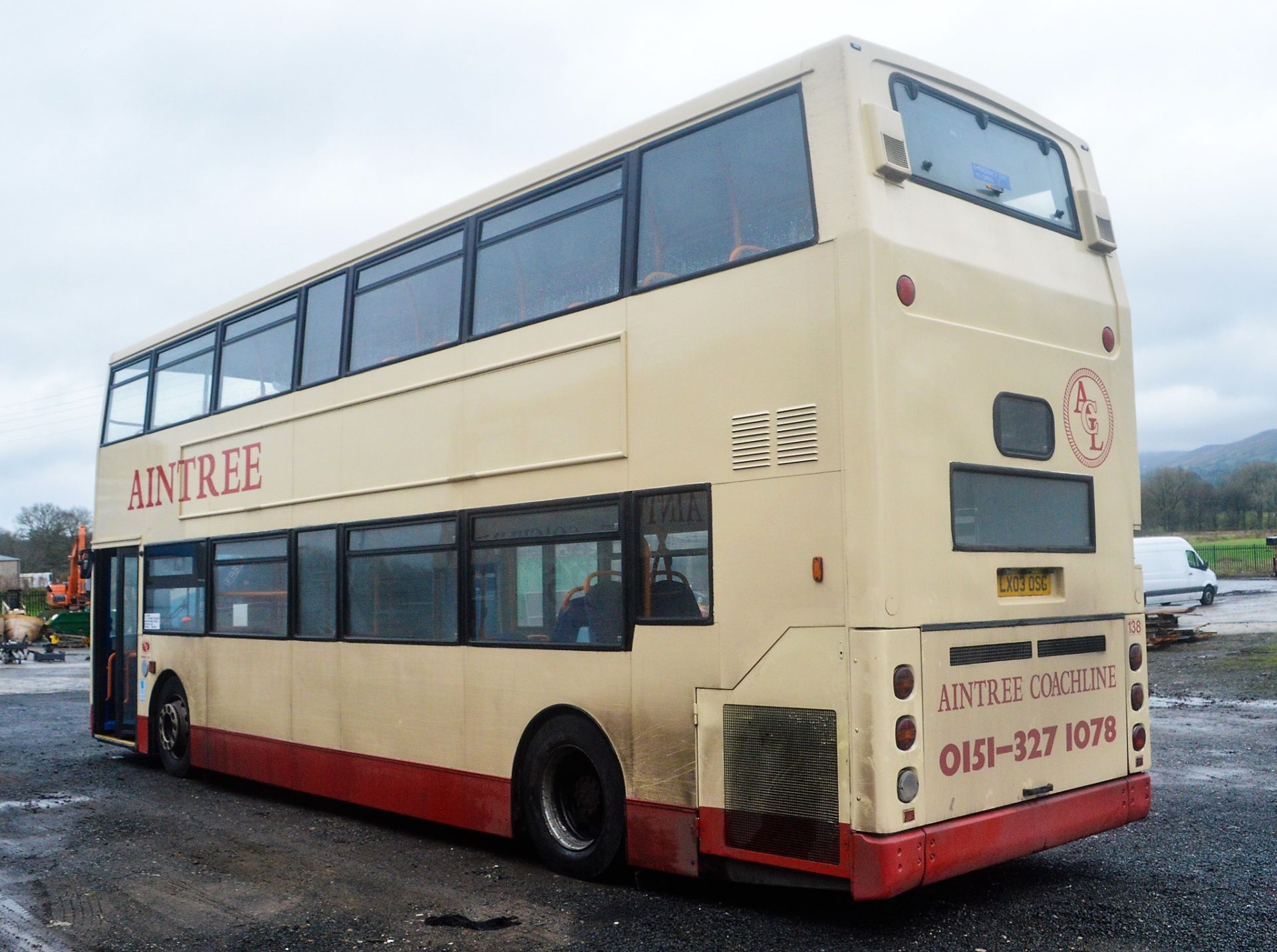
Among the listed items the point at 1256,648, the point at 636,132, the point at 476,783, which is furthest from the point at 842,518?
the point at 1256,648

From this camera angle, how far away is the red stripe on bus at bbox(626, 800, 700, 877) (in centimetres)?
639

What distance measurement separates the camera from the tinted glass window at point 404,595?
849 centimetres

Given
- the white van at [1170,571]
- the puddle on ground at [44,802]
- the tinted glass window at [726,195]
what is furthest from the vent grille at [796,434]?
the white van at [1170,571]

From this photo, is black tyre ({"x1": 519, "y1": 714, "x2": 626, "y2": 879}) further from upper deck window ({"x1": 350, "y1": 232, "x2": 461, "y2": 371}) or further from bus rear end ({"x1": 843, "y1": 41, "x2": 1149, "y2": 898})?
upper deck window ({"x1": 350, "y1": 232, "x2": 461, "y2": 371})

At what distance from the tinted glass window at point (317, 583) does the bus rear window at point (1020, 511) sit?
540 centimetres

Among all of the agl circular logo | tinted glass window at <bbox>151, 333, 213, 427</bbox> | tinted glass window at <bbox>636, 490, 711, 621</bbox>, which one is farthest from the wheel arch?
tinted glass window at <bbox>151, 333, 213, 427</bbox>

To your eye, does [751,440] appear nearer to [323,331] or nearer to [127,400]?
[323,331]

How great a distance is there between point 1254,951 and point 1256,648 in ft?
65.4

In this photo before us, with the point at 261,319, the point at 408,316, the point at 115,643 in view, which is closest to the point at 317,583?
the point at 408,316

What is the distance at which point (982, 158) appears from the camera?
681 centimetres

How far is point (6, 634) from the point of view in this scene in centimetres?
3812

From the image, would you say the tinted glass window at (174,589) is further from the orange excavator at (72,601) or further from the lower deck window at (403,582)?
the orange excavator at (72,601)

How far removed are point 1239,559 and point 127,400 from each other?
58.6m

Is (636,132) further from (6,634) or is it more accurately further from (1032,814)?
(6,634)
